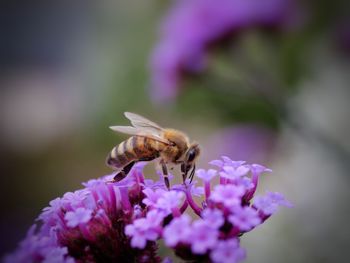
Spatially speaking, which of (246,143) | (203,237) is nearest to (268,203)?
(203,237)

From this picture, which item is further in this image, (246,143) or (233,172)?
(246,143)

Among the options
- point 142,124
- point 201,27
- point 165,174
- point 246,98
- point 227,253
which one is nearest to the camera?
point 227,253

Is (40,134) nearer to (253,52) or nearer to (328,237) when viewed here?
(253,52)

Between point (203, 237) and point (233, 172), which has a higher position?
point (233, 172)

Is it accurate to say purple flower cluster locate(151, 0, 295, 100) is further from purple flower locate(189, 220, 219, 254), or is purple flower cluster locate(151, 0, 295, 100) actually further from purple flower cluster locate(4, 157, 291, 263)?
purple flower locate(189, 220, 219, 254)

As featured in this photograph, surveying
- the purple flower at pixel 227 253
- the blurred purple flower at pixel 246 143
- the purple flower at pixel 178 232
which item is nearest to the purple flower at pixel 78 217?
the purple flower at pixel 178 232

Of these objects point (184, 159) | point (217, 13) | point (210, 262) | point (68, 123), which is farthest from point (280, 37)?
point (68, 123)

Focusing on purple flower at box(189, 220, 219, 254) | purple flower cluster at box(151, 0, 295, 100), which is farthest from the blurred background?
purple flower at box(189, 220, 219, 254)

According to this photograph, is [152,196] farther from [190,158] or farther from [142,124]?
[142,124]
